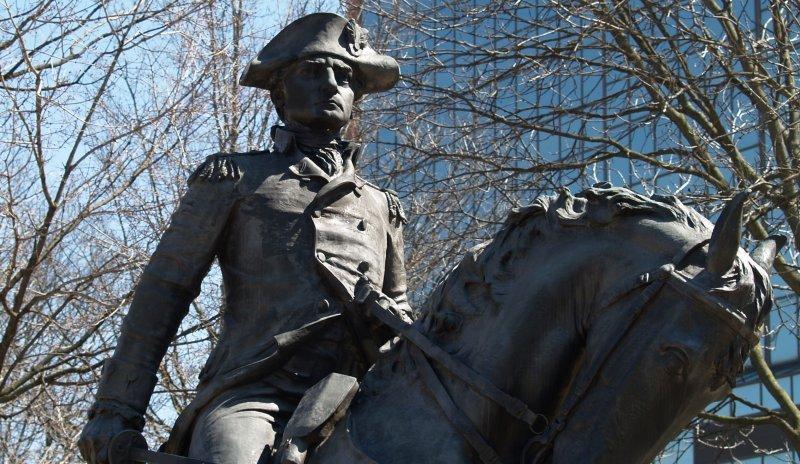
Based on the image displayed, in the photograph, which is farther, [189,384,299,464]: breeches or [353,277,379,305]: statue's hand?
[353,277,379,305]: statue's hand

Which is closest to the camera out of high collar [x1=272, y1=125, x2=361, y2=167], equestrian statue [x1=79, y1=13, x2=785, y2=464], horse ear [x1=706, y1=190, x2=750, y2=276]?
horse ear [x1=706, y1=190, x2=750, y2=276]

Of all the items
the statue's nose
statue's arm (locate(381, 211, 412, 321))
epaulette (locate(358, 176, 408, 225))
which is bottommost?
statue's arm (locate(381, 211, 412, 321))

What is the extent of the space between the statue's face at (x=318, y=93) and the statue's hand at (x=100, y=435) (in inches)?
47.4

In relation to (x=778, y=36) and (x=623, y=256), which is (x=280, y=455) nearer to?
(x=623, y=256)

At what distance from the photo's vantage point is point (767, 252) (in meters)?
4.20

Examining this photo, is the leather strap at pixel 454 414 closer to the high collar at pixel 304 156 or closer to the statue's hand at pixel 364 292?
the statue's hand at pixel 364 292

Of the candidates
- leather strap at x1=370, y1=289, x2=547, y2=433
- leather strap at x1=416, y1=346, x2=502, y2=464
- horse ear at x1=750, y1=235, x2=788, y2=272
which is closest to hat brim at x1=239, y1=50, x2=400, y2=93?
leather strap at x1=370, y1=289, x2=547, y2=433

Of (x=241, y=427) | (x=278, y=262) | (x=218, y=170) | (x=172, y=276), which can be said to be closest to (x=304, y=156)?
(x=218, y=170)

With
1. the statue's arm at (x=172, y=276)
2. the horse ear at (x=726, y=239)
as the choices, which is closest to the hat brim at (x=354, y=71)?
the statue's arm at (x=172, y=276)

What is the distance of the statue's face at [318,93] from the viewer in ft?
18.2

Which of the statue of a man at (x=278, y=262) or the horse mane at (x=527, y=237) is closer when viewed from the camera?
the horse mane at (x=527, y=237)

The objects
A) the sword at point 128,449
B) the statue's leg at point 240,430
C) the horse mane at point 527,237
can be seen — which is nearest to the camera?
the horse mane at point 527,237

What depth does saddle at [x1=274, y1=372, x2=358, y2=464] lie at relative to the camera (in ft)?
15.0

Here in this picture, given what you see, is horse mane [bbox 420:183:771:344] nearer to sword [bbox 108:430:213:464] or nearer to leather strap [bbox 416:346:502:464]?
leather strap [bbox 416:346:502:464]
